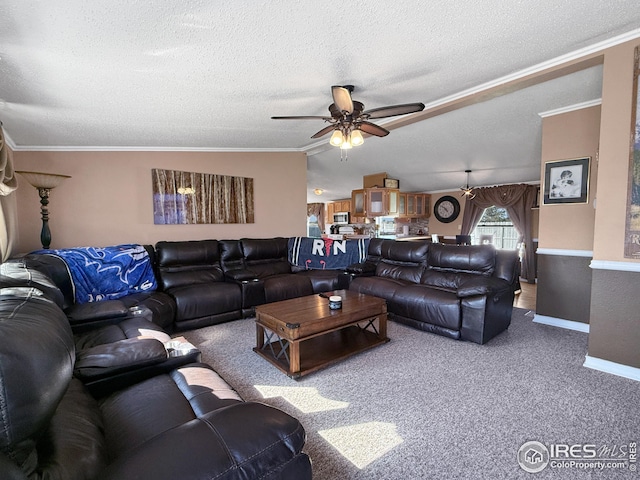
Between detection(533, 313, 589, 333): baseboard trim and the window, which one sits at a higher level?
the window

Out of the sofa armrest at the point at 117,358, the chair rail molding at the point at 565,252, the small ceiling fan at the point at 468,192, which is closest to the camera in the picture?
the sofa armrest at the point at 117,358

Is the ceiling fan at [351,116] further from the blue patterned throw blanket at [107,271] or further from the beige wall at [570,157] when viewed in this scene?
the blue patterned throw blanket at [107,271]

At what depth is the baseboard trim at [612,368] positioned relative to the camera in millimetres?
2295

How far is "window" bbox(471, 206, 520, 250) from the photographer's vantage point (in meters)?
7.26

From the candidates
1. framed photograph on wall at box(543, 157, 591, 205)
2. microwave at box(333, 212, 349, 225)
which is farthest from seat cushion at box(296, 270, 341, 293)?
microwave at box(333, 212, 349, 225)

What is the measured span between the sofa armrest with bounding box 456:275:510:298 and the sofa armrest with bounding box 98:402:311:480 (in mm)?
2559

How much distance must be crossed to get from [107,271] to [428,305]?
3460mm

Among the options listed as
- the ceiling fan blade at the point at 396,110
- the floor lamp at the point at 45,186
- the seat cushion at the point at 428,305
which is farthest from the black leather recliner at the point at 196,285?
the ceiling fan blade at the point at 396,110

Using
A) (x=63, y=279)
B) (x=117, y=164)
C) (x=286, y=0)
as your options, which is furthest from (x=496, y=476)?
(x=117, y=164)

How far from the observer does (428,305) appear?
10.5 ft

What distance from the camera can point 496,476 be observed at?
1.45 m

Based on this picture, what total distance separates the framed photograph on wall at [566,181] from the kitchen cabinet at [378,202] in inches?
127

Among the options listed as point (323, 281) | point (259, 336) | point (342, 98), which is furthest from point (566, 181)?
point (259, 336)

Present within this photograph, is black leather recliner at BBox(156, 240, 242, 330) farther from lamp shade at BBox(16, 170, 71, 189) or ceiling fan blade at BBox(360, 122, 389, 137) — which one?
ceiling fan blade at BBox(360, 122, 389, 137)
